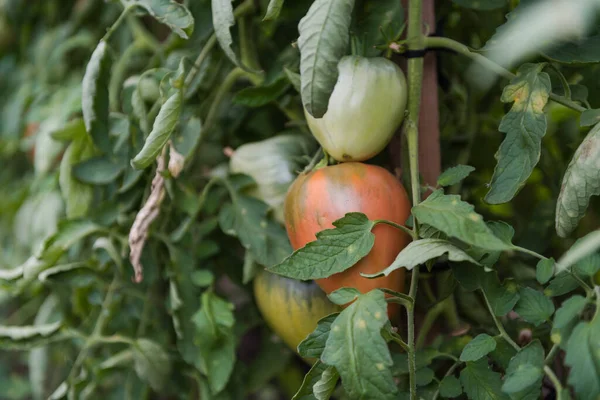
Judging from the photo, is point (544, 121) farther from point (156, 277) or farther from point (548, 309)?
point (156, 277)

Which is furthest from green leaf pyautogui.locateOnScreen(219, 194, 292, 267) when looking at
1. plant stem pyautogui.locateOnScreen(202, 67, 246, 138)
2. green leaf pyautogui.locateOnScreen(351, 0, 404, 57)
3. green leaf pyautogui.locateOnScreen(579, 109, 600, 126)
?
green leaf pyautogui.locateOnScreen(579, 109, 600, 126)

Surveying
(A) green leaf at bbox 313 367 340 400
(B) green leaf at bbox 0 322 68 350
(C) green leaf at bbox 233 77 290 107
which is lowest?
(B) green leaf at bbox 0 322 68 350

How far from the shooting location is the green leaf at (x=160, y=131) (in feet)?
1.83

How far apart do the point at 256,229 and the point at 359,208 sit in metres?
0.16

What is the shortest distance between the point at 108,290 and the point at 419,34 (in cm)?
50

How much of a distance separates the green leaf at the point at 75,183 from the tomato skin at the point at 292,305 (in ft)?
0.83

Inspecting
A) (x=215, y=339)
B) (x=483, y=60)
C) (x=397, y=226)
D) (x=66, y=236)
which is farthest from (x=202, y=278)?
(x=483, y=60)

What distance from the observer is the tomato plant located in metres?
0.50

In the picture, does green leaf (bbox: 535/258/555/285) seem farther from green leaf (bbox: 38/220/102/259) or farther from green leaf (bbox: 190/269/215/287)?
green leaf (bbox: 38/220/102/259)

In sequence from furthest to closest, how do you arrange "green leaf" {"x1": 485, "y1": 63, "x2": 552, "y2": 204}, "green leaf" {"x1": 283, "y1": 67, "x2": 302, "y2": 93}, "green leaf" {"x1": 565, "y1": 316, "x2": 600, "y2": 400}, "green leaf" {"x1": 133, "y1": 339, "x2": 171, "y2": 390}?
"green leaf" {"x1": 133, "y1": 339, "x2": 171, "y2": 390} < "green leaf" {"x1": 283, "y1": 67, "x2": 302, "y2": 93} < "green leaf" {"x1": 485, "y1": 63, "x2": 552, "y2": 204} < "green leaf" {"x1": 565, "y1": 316, "x2": 600, "y2": 400}

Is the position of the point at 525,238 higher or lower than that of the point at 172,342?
higher

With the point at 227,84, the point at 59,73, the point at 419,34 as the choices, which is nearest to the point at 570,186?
the point at 419,34

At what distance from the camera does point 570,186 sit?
50 centimetres

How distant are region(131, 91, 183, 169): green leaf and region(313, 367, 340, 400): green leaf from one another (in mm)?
242
